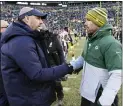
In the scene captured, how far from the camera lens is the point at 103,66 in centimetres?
334

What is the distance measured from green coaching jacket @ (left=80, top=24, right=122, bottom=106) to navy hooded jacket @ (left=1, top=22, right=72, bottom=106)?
0.24 metres

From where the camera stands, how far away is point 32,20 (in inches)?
134

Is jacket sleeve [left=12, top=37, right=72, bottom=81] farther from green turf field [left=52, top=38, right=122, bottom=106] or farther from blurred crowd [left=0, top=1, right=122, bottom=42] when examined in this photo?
blurred crowd [left=0, top=1, right=122, bottom=42]

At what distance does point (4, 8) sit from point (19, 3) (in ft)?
19.3

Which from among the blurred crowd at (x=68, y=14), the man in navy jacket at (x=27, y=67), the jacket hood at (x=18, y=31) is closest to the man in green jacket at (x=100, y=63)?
the man in navy jacket at (x=27, y=67)

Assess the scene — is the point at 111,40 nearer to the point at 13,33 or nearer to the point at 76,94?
the point at 13,33

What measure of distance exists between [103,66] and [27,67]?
75 centimetres

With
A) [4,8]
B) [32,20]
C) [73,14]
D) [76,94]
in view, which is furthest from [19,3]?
[32,20]

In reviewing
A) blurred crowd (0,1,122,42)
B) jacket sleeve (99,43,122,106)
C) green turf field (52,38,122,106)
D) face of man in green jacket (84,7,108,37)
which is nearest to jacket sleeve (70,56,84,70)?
face of man in green jacket (84,7,108,37)

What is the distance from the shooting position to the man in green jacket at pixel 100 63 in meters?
3.16

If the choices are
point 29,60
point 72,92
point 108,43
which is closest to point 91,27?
point 108,43

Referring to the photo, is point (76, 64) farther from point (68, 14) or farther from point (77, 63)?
point (68, 14)

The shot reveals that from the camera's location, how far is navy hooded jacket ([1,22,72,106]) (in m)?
3.21

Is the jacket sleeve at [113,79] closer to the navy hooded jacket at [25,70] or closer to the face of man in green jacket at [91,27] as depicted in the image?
the face of man in green jacket at [91,27]
